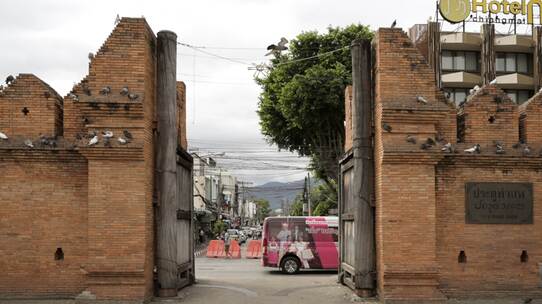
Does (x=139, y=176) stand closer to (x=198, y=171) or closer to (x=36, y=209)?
(x=36, y=209)

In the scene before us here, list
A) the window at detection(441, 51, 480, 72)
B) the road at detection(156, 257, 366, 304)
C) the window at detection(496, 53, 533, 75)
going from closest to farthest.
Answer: the road at detection(156, 257, 366, 304)
the window at detection(441, 51, 480, 72)
the window at detection(496, 53, 533, 75)

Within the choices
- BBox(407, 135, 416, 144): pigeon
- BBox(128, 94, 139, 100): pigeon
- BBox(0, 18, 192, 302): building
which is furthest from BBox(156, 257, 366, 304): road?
BBox(128, 94, 139, 100): pigeon

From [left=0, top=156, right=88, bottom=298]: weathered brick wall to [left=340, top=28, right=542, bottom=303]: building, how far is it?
5.75 m

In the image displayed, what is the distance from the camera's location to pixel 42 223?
12.1 m

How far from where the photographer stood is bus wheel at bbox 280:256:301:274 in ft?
74.6

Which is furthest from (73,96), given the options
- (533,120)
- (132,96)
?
(533,120)

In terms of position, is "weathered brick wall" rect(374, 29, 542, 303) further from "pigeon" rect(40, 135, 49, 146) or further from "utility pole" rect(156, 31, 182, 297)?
"pigeon" rect(40, 135, 49, 146)

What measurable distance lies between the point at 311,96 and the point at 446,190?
17.2 m

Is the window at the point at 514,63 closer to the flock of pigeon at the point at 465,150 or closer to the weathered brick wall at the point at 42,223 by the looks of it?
the flock of pigeon at the point at 465,150

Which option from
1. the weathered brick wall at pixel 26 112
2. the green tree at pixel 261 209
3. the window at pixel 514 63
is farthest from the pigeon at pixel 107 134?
the green tree at pixel 261 209

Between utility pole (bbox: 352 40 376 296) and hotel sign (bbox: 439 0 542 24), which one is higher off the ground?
hotel sign (bbox: 439 0 542 24)

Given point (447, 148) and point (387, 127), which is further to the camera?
point (447, 148)

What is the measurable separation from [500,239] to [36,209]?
9427mm

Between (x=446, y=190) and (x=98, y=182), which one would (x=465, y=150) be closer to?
(x=446, y=190)
